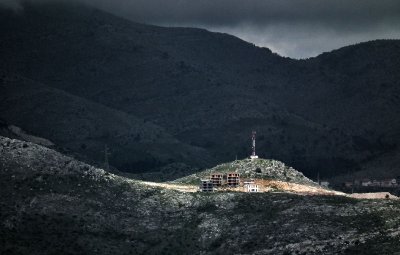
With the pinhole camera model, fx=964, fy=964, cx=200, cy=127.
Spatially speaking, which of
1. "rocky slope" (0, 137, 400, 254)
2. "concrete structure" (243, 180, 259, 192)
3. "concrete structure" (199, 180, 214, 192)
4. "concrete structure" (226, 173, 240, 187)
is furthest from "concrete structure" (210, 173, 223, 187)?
"rocky slope" (0, 137, 400, 254)

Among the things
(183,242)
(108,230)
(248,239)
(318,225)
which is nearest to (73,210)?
(108,230)

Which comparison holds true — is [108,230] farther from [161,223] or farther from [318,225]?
[318,225]

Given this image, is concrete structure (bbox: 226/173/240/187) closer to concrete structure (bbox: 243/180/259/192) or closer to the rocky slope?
concrete structure (bbox: 243/180/259/192)

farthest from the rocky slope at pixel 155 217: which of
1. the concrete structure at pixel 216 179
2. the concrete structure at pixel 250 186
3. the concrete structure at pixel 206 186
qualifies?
the concrete structure at pixel 216 179

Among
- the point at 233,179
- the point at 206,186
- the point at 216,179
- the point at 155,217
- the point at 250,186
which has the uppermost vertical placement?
the point at 233,179

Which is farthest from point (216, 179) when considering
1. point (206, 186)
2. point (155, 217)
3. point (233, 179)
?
point (155, 217)

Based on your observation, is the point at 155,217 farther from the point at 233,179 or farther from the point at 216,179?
the point at 233,179
